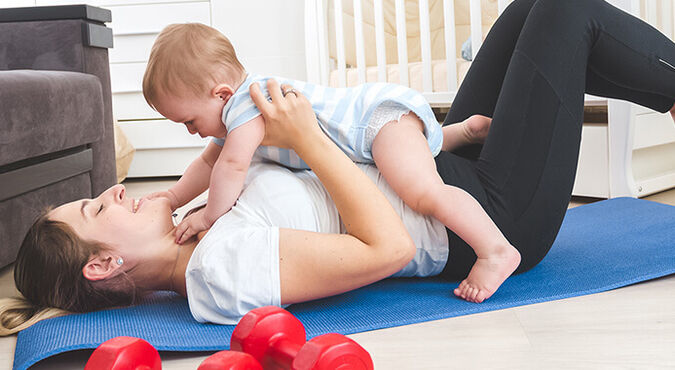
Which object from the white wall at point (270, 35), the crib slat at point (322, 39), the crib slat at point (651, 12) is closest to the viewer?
the crib slat at point (651, 12)

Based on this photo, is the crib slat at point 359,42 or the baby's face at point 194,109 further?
the crib slat at point 359,42

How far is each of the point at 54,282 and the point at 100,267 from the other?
0.30 ft

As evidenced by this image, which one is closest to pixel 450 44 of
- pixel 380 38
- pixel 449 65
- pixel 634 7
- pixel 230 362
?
pixel 449 65

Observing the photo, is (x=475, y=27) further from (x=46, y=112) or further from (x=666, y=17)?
(x=46, y=112)

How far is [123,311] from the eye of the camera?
1.19 metres

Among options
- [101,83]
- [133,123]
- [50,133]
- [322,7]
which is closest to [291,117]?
[50,133]

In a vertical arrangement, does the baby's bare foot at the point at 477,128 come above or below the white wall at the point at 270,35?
below

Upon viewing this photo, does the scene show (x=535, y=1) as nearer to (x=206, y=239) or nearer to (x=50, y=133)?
(x=206, y=239)

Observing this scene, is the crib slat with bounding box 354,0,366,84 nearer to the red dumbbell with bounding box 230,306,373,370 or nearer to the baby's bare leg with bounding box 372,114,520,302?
the baby's bare leg with bounding box 372,114,520,302

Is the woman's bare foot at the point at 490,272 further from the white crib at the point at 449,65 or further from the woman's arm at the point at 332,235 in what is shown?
the white crib at the point at 449,65

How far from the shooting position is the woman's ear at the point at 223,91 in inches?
44.2

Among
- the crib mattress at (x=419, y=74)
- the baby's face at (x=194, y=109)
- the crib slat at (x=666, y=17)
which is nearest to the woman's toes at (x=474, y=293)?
the baby's face at (x=194, y=109)

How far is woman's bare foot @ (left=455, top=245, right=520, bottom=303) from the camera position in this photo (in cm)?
114

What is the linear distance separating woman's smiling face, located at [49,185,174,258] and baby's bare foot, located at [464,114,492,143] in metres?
0.64
